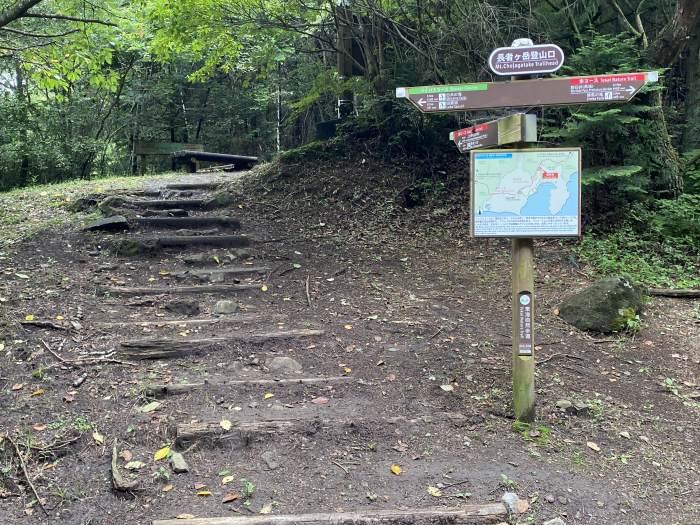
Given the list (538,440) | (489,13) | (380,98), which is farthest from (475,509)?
(380,98)

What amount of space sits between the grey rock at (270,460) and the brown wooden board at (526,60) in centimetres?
295

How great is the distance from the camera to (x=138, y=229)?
782 centimetres

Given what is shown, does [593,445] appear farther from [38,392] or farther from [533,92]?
[38,392]

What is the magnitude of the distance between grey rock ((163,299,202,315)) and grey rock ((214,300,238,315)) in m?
0.18

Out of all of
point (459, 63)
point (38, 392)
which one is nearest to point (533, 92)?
point (38, 392)

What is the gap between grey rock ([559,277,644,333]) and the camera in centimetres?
553

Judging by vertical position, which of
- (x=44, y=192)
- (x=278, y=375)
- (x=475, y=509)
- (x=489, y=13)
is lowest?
(x=475, y=509)

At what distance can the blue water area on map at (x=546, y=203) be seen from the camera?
144 inches

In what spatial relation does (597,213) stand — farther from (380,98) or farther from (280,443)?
(280,443)

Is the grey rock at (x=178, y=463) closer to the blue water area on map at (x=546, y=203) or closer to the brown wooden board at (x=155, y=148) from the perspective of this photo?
the blue water area on map at (x=546, y=203)

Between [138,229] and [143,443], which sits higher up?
[138,229]

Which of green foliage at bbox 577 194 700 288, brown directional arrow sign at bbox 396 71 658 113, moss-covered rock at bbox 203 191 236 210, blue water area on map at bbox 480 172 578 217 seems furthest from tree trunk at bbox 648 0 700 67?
moss-covered rock at bbox 203 191 236 210

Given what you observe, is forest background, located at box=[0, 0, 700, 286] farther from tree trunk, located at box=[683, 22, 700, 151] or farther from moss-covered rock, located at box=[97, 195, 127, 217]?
moss-covered rock, located at box=[97, 195, 127, 217]

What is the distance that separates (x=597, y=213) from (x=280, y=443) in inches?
260
